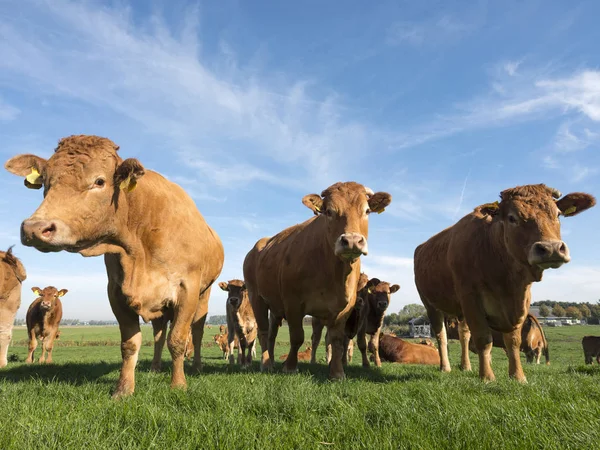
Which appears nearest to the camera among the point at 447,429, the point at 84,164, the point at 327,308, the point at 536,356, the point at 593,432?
the point at 593,432

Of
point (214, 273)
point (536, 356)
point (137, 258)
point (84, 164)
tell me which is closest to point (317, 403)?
point (137, 258)

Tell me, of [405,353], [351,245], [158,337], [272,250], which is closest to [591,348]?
[405,353]

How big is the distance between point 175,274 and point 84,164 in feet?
5.61

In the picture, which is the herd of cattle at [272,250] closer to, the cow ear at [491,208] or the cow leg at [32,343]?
the cow ear at [491,208]

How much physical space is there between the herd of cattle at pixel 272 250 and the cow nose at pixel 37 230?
11mm

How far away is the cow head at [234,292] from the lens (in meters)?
14.3

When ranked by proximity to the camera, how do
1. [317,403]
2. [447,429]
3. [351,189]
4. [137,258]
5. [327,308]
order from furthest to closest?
[327,308] < [351,189] < [137,258] < [317,403] < [447,429]

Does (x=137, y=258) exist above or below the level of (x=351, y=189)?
below

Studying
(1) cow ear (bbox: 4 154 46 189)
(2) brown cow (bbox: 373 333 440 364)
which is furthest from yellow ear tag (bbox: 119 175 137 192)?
(2) brown cow (bbox: 373 333 440 364)

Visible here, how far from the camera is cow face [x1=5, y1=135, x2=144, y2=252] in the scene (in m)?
4.01

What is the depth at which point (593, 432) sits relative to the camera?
9.32ft

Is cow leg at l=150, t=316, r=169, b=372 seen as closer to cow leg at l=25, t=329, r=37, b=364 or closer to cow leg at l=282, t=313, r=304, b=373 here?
cow leg at l=282, t=313, r=304, b=373

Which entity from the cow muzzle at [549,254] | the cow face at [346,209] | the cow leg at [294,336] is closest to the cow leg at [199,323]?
the cow leg at [294,336]

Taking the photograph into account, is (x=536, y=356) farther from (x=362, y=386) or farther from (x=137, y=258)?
(x=137, y=258)
